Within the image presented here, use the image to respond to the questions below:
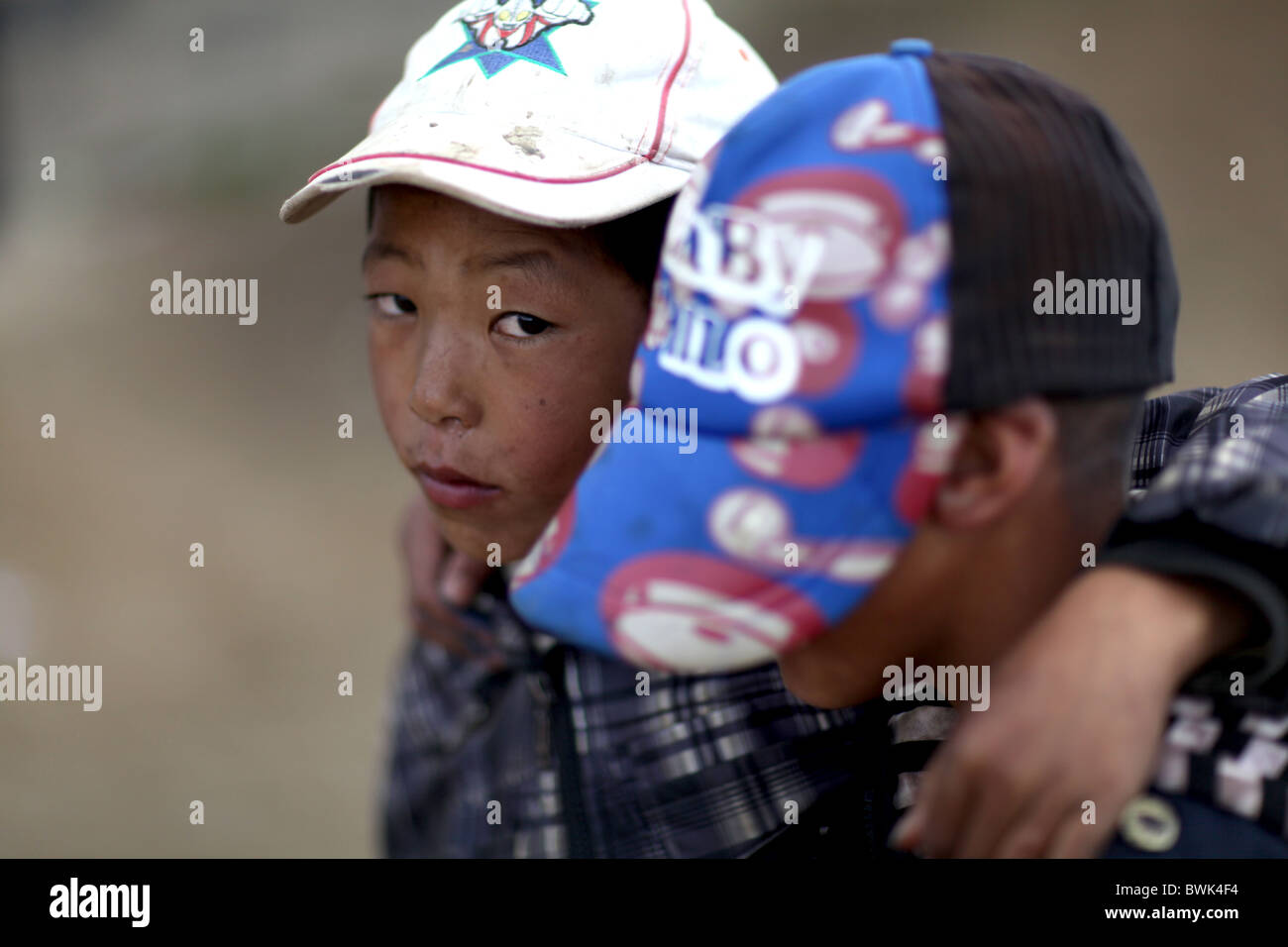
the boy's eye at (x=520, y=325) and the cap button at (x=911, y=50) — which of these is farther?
the boy's eye at (x=520, y=325)

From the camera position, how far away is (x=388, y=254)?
53.9 inches

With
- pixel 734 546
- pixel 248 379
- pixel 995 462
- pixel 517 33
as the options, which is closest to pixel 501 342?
pixel 517 33

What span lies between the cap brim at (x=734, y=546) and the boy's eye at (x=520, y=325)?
386mm

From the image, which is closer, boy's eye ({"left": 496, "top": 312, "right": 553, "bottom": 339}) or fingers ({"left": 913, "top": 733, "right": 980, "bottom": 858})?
fingers ({"left": 913, "top": 733, "right": 980, "bottom": 858})

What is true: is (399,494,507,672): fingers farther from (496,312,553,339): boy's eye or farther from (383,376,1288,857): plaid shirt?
(496,312,553,339): boy's eye

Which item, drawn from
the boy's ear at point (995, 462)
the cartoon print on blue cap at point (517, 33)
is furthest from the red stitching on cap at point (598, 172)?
the boy's ear at point (995, 462)

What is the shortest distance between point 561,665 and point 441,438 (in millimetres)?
408

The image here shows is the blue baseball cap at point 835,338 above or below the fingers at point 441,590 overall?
above

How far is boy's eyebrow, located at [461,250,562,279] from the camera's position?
1301mm

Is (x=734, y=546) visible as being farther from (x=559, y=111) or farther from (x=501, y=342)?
(x=559, y=111)

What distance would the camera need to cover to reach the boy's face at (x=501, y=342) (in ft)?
4.29

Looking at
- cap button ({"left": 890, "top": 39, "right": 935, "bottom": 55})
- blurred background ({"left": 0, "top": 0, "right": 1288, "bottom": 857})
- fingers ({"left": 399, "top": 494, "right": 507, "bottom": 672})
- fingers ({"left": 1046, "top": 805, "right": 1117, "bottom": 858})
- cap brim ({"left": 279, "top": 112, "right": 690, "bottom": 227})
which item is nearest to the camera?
fingers ({"left": 1046, "top": 805, "right": 1117, "bottom": 858})

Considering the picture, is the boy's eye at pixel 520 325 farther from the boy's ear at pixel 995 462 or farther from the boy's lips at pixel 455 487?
the boy's ear at pixel 995 462

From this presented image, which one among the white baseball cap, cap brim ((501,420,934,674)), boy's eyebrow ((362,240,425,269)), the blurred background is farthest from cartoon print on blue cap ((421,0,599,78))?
the blurred background
